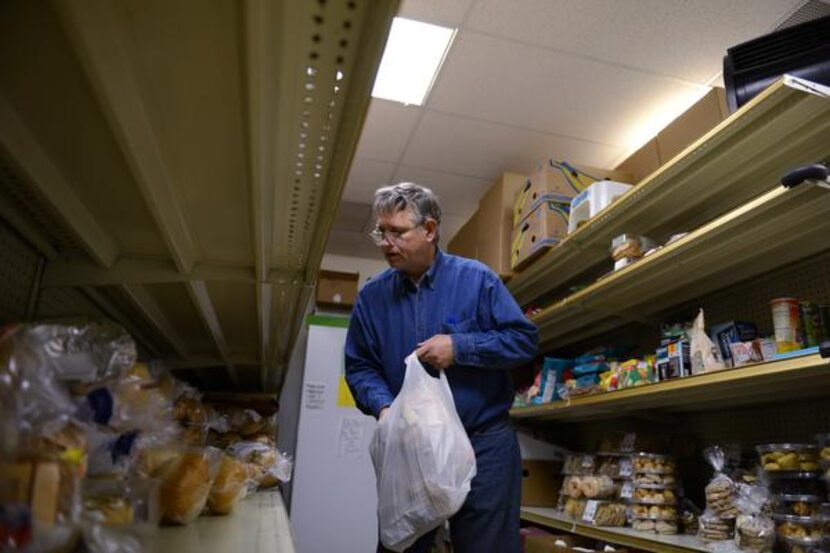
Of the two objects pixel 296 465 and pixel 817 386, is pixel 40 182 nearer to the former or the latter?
pixel 817 386

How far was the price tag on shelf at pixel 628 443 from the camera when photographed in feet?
7.19

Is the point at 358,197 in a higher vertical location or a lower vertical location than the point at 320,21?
higher

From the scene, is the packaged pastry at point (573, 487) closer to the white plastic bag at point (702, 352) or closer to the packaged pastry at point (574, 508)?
the packaged pastry at point (574, 508)

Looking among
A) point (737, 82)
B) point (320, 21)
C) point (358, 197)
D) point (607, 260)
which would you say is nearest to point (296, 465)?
point (358, 197)

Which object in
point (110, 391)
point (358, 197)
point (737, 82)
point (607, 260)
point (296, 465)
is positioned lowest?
point (296, 465)

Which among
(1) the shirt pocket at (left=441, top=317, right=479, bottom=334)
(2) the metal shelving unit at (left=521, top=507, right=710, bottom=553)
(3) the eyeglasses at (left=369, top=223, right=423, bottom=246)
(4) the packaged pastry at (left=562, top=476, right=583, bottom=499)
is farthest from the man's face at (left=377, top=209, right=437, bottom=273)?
(4) the packaged pastry at (left=562, top=476, right=583, bottom=499)

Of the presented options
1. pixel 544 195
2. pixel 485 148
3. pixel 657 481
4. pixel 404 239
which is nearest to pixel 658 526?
pixel 657 481

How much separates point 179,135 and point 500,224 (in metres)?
2.51

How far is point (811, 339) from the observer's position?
1.49m

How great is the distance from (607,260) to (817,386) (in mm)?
1136

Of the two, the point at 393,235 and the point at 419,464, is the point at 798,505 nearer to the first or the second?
the point at 419,464

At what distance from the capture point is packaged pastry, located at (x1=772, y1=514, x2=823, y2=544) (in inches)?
54.9

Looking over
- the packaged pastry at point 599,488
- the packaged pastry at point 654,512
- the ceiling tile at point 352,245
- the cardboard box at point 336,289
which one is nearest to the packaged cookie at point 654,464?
the packaged pastry at point 654,512

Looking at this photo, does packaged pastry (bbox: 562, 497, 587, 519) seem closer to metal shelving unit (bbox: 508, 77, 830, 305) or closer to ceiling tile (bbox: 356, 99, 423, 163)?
metal shelving unit (bbox: 508, 77, 830, 305)
